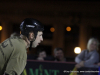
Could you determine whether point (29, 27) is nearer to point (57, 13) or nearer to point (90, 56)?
point (90, 56)

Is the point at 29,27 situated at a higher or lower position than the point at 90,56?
higher

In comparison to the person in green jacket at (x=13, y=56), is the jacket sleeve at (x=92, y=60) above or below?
below

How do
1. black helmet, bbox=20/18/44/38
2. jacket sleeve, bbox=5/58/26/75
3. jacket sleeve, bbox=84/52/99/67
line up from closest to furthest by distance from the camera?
1. jacket sleeve, bbox=5/58/26/75
2. black helmet, bbox=20/18/44/38
3. jacket sleeve, bbox=84/52/99/67

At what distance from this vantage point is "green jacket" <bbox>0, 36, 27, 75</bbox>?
6.82ft

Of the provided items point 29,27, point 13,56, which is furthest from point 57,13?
point 13,56

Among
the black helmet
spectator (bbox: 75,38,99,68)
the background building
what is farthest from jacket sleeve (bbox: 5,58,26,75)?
the background building

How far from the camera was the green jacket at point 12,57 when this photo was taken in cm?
208

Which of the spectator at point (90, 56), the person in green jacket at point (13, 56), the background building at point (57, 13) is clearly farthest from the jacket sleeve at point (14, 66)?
the background building at point (57, 13)

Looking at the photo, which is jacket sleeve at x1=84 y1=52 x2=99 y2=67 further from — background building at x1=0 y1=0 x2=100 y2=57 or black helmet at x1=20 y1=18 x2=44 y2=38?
background building at x1=0 y1=0 x2=100 y2=57

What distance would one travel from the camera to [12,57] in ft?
6.84

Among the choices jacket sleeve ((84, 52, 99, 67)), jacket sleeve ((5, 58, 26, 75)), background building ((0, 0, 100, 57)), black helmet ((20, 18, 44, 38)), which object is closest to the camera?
jacket sleeve ((5, 58, 26, 75))

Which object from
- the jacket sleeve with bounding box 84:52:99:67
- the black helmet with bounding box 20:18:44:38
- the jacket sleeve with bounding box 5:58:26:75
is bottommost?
the jacket sleeve with bounding box 84:52:99:67

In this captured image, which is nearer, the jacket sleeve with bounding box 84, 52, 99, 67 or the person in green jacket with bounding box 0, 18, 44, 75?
the person in green jacket with bounding box 0, 18, 44, 75

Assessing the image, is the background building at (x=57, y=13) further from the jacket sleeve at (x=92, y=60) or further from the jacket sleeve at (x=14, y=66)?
the jacket sleeve at (x=14, y=66)
